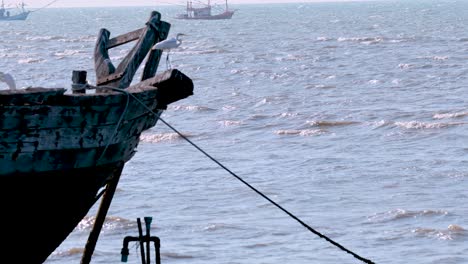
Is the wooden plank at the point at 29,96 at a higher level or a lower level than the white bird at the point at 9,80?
higher

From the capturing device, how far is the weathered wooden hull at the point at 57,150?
24.0 feet

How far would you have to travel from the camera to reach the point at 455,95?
34281 millimetres

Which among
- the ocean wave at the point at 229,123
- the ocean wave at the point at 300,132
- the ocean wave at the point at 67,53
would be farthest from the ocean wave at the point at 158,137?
the ocean wave at the point at 67,53

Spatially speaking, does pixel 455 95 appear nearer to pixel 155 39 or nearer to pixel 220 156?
pixel 220 156

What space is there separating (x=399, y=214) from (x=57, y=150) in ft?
30.1

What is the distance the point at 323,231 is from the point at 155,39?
19.8 feet

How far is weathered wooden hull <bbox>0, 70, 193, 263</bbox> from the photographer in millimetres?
7328

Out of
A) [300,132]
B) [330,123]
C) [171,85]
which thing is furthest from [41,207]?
[330,123]

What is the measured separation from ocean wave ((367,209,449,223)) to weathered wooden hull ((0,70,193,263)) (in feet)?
25.5

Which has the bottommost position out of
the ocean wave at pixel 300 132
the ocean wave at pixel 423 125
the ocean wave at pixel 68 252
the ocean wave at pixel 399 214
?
the ocean wave at pixel 300 132

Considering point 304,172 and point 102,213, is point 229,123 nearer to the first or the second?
point 304,172

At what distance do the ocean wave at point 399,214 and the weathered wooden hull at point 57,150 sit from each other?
7.78 meters

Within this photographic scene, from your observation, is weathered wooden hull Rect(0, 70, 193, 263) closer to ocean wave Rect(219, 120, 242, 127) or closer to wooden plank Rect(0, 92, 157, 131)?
wooden plank Rect(0, 92, 157, 131)

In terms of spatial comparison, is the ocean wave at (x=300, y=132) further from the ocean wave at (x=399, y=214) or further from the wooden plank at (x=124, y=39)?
the wooden plank at (x=124, y=39)
